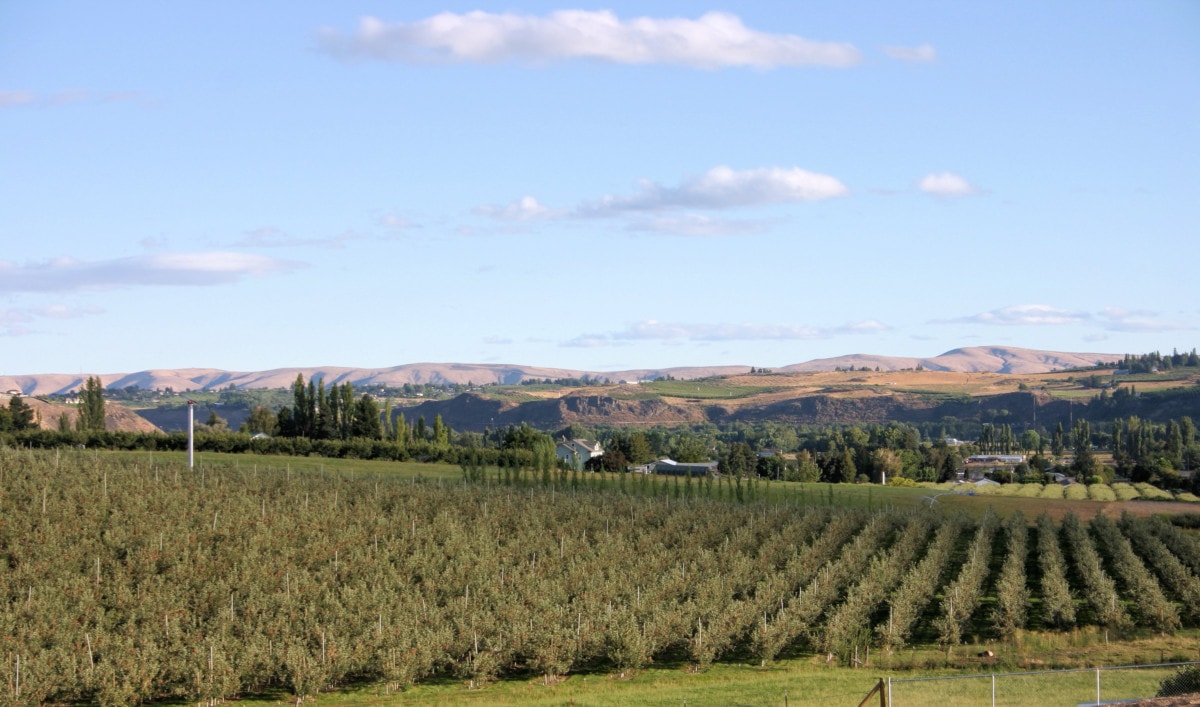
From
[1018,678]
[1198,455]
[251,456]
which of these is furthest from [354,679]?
[1198,455]

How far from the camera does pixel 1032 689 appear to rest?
26516mm

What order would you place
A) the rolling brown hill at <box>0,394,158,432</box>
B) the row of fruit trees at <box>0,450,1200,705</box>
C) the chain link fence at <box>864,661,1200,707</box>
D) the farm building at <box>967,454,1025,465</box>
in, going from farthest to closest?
the farm building at <box>967,454,1025,465</box> → the rolling brown hill at <box>0,394,158,432</box> → the row of fruit trees at <box>0,450,1200,705</box> → the chain link fence at <box>864,661,1200,707</box>

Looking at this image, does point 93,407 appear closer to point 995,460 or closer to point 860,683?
point 860,683

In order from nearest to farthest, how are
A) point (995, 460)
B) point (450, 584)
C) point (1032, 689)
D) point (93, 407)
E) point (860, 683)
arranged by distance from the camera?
point (1032, 689), point (860, 683), point (450, 584), point (93, 407), point (995, 460)

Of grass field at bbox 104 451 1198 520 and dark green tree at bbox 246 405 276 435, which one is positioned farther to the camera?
dark green tree at bbox 246 405 276 435

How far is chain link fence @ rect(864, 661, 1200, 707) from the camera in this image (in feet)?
79.9

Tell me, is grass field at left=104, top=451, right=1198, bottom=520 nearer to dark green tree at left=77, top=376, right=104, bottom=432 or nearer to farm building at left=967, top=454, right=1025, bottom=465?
dark green tree at left=77, top=376, right=104, bottom=432

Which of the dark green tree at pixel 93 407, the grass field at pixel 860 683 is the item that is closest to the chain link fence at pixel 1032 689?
the grass field at pixel 860 683

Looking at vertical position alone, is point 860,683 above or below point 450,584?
→ below

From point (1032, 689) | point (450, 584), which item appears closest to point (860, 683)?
point (1032, 689)

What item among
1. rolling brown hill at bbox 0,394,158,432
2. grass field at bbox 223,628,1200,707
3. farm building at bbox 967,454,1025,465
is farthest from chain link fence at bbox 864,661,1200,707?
rolling brown hill at bbox 0,394,158,432

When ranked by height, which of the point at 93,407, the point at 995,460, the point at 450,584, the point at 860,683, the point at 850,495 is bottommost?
the point at 995,460

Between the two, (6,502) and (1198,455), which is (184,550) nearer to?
(6,502)

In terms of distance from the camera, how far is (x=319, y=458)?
81.7 metres
